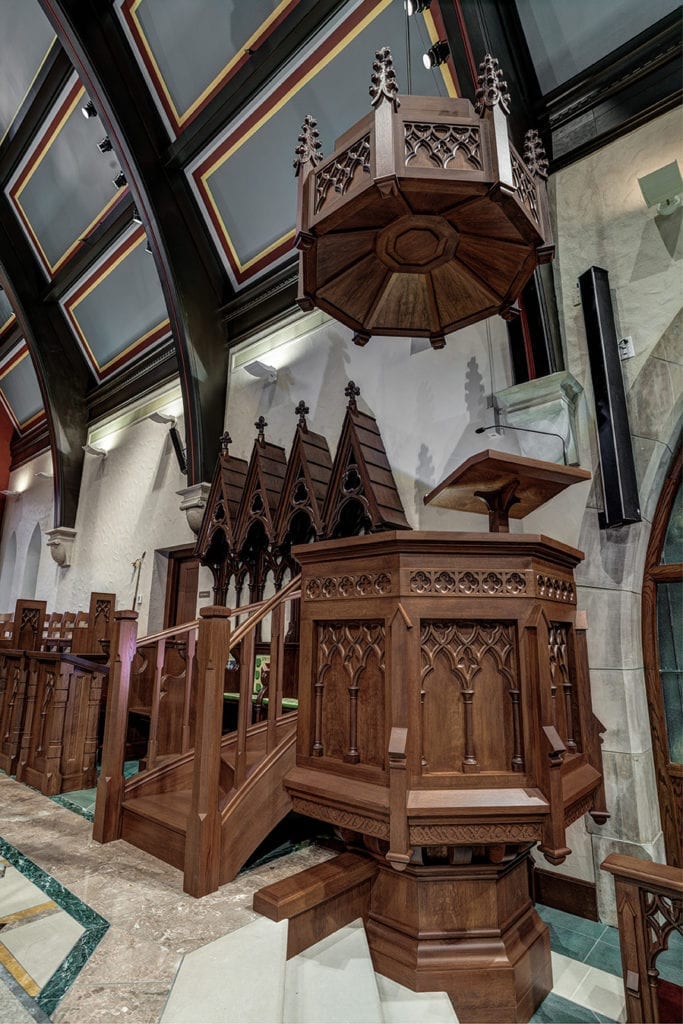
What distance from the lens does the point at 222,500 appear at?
16.9 ft

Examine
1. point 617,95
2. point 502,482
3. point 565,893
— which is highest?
point 617,95

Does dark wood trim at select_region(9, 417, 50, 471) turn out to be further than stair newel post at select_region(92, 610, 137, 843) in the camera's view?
Yes

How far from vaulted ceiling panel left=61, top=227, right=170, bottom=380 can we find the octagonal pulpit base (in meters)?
6.23

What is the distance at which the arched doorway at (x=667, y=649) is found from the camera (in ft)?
9.36

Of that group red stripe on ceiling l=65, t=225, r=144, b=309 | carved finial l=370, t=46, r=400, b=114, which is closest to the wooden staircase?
carved finial l=370, t=46, r=400, b=114

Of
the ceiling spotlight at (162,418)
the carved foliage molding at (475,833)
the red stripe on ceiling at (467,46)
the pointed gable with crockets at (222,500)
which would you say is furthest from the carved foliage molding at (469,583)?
the ceiling spotlight at (162,418)

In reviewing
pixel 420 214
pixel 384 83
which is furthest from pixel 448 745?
pixel 384 83

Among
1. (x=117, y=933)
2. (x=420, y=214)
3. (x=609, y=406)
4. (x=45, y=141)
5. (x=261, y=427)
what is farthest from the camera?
(x=45, y=141)

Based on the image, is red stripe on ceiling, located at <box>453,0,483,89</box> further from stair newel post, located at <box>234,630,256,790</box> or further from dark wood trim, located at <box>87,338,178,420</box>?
dark wood trim, located at <box>87,338,178,420</box>

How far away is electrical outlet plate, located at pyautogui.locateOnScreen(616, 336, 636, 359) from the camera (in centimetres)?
307

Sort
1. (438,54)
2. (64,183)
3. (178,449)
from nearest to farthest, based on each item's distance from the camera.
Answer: (438,54) → (64,183) → (178,449)

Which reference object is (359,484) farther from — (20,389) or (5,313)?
(20,389)

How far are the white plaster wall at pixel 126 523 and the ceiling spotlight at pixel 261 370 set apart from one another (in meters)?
1.65

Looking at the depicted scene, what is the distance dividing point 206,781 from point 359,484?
95.5 inches
